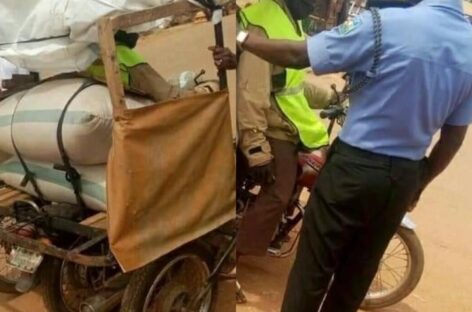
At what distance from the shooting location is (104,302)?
271cm

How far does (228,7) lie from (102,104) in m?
0.67

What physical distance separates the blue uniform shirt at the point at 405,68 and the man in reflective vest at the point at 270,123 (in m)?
0.71

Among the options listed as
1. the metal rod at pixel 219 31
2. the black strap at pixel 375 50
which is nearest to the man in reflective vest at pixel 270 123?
the metal rod at pixel 219 31

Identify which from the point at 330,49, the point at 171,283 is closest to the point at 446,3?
the point at 330,49

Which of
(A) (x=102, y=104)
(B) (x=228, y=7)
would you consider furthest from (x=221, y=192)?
(B) (x=228, y=7)

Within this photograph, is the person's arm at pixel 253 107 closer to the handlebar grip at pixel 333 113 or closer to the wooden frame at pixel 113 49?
the handlebar grip at pixel 333 113

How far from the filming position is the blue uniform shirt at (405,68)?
2.10 metres

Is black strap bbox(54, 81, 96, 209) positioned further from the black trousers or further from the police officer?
the black trousers

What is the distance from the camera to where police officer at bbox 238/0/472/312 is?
2.11 meters

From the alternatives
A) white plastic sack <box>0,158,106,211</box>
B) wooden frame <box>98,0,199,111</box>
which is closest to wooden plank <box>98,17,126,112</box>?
wooden frame <box>98,0,199,111</box>

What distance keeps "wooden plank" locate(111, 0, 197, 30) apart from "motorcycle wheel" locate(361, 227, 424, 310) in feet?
5.59

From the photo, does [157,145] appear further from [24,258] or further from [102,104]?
[24,258]

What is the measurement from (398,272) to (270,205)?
40.1 inches

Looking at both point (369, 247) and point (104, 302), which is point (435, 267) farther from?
point (104, 302)
